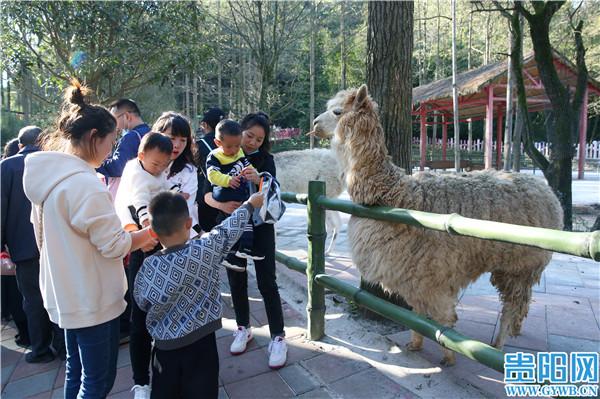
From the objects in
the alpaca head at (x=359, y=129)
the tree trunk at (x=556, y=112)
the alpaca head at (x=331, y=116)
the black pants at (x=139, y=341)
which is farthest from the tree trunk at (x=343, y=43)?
the black pants at (x=139, y=341)

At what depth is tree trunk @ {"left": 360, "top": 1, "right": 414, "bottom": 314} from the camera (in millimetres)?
3463

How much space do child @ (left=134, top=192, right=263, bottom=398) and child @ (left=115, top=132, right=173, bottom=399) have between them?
36cm

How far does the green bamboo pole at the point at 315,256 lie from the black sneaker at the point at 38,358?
185 cm

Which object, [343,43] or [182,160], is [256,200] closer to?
[182,160]

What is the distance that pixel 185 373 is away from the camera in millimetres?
1894

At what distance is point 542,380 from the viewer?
72.2 inches

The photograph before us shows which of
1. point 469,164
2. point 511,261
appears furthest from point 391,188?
point 469,164

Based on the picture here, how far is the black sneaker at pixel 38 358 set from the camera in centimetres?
295

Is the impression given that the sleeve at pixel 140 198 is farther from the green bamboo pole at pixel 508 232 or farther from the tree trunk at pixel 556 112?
the tree trunk at pixel 556 112

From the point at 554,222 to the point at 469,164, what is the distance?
15070mm

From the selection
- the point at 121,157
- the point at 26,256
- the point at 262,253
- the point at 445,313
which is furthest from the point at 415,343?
the point at 26,256

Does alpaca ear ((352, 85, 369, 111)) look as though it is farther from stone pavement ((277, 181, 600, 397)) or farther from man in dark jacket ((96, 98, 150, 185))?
stone pavement ((277, 181, 600, 397))

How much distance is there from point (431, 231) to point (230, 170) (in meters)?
1.31

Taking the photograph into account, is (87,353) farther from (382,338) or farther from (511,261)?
(511,261)
